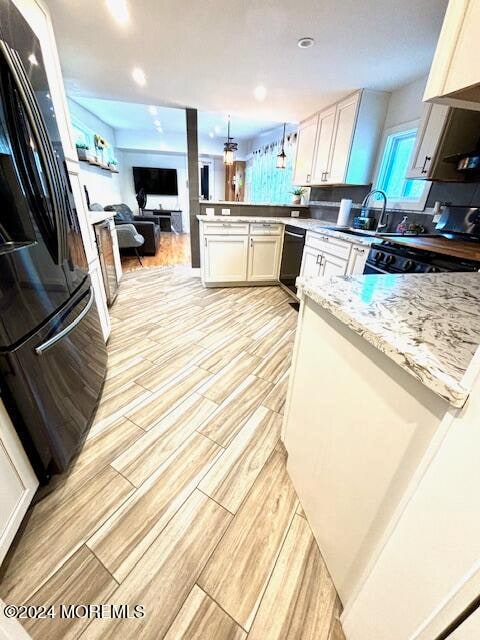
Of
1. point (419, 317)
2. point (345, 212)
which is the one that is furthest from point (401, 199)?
point (419, 317)

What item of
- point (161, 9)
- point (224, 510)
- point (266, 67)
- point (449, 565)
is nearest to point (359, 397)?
point (449, 565)

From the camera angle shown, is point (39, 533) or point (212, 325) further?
point (212, 325)

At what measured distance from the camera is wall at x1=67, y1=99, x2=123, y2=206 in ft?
14.6

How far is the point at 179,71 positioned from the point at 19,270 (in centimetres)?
271

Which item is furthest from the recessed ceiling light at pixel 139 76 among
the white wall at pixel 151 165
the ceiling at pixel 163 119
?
the white wall at pixel 151 165

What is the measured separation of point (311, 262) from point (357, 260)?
737 millimetres

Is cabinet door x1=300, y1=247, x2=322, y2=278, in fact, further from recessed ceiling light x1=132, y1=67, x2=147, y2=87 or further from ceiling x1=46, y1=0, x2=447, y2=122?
recessed ceiling light x1=132, y1=67, x2=147, y2=87

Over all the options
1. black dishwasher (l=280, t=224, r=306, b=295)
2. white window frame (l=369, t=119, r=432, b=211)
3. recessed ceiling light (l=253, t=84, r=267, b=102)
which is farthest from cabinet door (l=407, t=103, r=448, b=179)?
recessed ceiling light (l=253, t=84, r=267, b=102)

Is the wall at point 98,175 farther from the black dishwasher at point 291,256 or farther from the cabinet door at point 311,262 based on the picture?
the cabinet door at point 311,262

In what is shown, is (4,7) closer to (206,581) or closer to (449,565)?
(449,565)

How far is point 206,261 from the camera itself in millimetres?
3486

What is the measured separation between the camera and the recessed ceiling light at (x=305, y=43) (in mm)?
1889

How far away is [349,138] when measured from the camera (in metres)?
2.79

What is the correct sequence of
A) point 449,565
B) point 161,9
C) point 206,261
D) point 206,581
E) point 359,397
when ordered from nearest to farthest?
point 449,565
point 359,397
point 206,581
point 161,9
point 206,261
